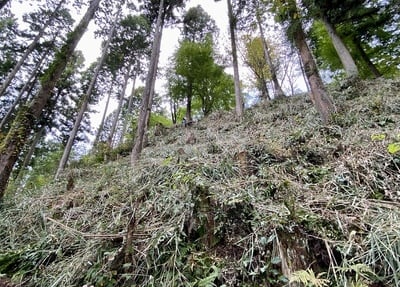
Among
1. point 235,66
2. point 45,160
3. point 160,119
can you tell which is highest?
point 160,119

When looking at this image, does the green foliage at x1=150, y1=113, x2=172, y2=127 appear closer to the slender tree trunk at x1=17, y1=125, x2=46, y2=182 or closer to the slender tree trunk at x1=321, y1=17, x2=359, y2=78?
the slender tree trunk at x1=17, y1=125, x2=46, y2=182

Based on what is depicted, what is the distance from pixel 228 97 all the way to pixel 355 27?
719 cm

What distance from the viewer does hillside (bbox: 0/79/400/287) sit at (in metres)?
1.67

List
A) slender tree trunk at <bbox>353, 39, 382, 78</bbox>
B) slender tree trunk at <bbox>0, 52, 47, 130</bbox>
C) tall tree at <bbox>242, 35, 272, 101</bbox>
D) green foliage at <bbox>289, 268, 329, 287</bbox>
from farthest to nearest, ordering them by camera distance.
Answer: tall tree at <bbox>242, 35, 272, 101</bbox>, slender tree trunk at <bbox>0, 52, 47, 130</bbox>, slender tree trunk at <bbox>353, 39, 382, 78</bbox>, green foliage at <bbox>289, 268, 329, 287</bbox>

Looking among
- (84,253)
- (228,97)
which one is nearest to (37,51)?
(228,97)

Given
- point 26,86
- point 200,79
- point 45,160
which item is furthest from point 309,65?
point 45,160

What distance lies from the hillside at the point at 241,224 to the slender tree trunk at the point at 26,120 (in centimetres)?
89

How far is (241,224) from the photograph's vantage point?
2.16 metres

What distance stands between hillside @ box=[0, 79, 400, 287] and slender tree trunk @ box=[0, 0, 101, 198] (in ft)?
2.91

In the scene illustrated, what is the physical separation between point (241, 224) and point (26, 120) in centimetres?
453

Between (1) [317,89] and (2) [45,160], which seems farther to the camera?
(2) [45,160]

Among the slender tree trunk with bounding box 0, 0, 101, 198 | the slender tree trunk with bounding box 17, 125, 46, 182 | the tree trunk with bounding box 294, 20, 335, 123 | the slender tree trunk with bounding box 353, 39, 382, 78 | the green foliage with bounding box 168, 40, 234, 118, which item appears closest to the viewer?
the slender tree trunk with bounding box 0, 0, 101, 198

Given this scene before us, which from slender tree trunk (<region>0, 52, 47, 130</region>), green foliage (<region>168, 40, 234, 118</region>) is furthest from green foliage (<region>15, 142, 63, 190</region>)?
green foliage (<region>168, 40, 234, 118</region>)

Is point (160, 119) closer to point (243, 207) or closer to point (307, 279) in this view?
point (243, 207)
